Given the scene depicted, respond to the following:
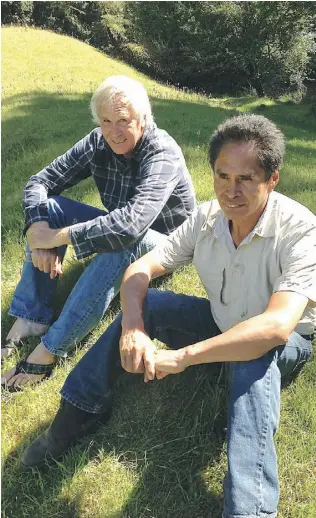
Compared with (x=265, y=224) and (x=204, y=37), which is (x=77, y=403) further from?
(x=204, y=37)

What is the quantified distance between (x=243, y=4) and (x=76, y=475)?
83.8 feet

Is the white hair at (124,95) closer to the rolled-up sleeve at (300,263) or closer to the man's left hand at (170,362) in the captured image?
the rolled-up sleeve at (300,263)

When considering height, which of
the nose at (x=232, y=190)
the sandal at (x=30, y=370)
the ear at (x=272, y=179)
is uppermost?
the ear at (x=272, y=179)

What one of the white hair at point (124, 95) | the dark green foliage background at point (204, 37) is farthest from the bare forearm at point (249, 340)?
the dark green foliage background at point (204, 37)

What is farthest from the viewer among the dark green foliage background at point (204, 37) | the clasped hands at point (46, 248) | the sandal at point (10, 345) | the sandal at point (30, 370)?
the dark green foliage background at point (204, 37)

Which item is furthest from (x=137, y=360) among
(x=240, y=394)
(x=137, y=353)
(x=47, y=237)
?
(x=47, y=237)

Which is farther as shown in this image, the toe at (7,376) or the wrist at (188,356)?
the toe at (7,376)

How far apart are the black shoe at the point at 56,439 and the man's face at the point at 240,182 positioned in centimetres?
122

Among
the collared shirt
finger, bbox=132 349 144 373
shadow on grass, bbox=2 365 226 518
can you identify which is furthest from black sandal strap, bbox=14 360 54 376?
finger, bbox=132 349 144 373

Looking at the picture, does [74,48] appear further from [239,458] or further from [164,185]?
[239,458]

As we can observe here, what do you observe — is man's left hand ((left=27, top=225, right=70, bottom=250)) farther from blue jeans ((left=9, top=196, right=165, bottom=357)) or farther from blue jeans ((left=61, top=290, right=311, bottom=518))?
blue jeans ((left=61, top=290, right=311, bottom=518))

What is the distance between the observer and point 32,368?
3.01 metres

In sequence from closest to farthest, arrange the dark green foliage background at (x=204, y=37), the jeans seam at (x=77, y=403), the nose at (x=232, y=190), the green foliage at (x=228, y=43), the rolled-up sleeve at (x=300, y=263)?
the rolled-up sleeve at (x=300, y=263) → the nose at (x=232, y=190) → the jeans seam at (x=77, y=403) → the green foliage at (x=228, y=43) → the dark green foliage background at (x=204, y=37)

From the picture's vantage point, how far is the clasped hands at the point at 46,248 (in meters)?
3.10
